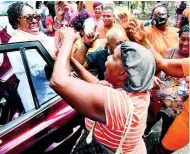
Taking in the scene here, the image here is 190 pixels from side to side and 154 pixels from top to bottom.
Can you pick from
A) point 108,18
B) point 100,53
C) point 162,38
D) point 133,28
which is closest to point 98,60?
point 100,53

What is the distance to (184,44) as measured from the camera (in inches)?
115

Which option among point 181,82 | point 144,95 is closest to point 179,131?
point 181,82

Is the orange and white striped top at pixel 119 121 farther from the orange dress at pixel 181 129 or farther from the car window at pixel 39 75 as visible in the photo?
the orange dress at pixel 181 129

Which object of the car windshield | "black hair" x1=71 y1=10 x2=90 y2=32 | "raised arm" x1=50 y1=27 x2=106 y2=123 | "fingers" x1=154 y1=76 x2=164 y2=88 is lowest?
"fingers" x1=154 y1=76 x2=164 y2=88

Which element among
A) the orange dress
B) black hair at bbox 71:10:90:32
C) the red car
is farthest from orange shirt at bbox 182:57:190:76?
black hair at bbox 71:10:90:32

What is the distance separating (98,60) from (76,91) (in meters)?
1.64

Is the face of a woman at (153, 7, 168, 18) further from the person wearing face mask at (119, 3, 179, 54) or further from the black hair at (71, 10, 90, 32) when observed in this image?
the black hair at (71, 10, 90, 32)

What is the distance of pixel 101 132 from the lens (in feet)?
5.87

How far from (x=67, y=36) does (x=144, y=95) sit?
0.56m

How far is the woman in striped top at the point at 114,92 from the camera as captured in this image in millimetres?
1504

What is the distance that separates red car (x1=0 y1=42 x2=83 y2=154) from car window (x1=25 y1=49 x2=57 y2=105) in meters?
0.04

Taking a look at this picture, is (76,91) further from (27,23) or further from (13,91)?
(27,23)

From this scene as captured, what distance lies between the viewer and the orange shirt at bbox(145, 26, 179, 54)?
3884 mm

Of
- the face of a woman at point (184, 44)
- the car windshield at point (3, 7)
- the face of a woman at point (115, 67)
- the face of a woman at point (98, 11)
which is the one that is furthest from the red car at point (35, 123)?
the face of a woman at point (98, 11)
